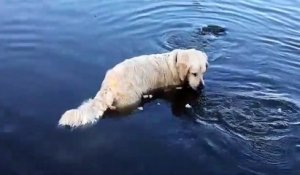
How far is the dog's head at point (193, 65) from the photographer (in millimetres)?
9633

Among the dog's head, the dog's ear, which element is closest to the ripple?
the dog's head

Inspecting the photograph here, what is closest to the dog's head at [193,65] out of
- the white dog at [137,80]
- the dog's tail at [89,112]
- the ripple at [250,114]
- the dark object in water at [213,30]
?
the white dog at [137,80]

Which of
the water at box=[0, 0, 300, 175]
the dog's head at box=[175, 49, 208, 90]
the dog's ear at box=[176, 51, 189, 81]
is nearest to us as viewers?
the water at box=[0, 0, 300, 175]

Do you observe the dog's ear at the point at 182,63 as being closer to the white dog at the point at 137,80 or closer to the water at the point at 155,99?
the white dog at the point at 137,80

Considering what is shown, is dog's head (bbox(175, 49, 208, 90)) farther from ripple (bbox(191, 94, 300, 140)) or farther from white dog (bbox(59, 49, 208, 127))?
ripple (bbox(191, 94, 300, 140))

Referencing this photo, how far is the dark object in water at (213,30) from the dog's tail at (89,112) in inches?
176

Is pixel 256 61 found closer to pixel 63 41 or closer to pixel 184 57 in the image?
pixel 184 57

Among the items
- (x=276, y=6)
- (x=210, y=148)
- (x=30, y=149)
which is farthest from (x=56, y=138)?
(x=276, y=6)

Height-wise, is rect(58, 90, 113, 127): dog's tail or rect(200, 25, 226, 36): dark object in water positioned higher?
rect(200, 25, 226, 36): dark object in water

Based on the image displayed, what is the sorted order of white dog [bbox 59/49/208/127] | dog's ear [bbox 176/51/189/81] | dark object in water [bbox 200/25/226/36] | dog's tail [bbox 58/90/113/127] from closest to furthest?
dog's tail [bbox 58/90/113/127]
white dog [bbox 59/49/208/127]
dog's ear [bbox 176/51/189/81]
dark object in water [bbox 200/25/226/36]

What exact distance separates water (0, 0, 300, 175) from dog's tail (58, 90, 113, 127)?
0.48 feet

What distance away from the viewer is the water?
7.72 m

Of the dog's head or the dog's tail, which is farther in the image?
the dog's head

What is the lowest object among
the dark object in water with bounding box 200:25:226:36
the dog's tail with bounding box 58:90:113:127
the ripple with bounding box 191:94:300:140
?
the ripple with bounding box 191:94:300:140
